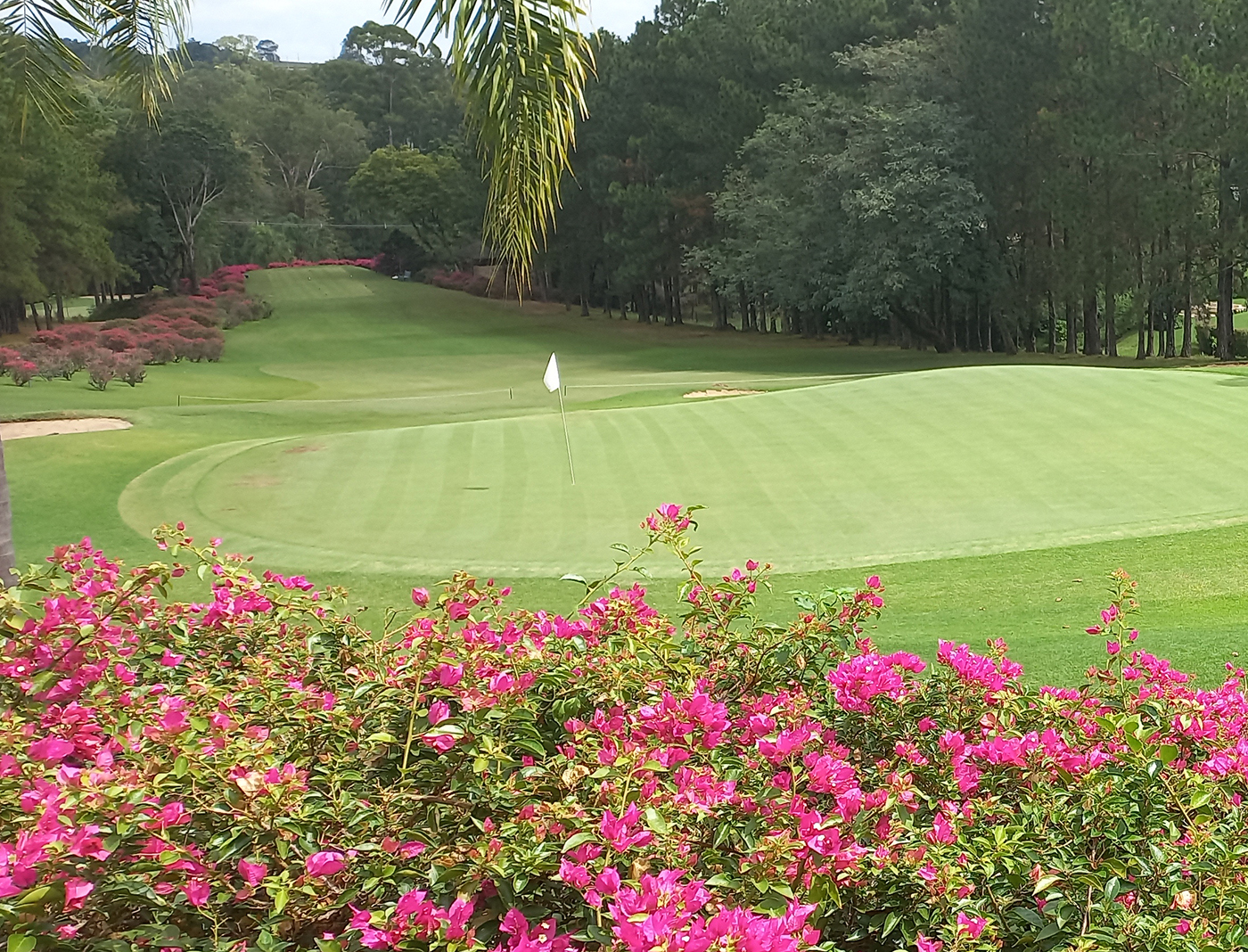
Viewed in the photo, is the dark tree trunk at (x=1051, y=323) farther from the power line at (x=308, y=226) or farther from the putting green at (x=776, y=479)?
the power line at (x=308, y=226)

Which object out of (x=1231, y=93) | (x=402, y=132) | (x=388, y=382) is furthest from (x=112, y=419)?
(x=402, y=132)

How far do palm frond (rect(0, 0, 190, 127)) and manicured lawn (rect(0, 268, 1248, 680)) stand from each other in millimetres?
3207

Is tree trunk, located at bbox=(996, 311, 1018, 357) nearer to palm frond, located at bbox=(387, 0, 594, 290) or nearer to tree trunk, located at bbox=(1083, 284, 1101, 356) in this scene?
tree trunk, located at bbox=(1083, 284, 1101, 356)

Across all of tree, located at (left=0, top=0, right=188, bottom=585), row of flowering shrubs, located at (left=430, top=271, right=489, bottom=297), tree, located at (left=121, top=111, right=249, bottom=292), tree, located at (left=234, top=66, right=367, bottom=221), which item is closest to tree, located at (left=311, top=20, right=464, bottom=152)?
→ tree, located at (left=234, top=66, right=367, bottom=221)

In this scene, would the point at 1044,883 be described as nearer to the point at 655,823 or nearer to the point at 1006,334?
the point at 655,823

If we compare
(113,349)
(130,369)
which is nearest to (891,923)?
(130,369)

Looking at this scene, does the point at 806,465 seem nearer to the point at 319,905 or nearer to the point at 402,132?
the point at 319,905

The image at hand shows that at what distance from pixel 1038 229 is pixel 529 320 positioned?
21716 mm

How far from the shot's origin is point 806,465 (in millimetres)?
9422

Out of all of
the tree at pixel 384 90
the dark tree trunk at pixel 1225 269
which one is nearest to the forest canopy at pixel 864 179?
the dark tree trunk at pixel 1225 269

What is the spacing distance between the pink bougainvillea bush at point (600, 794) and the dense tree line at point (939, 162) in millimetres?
18302

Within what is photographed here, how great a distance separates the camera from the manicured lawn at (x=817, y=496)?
6.48 metres

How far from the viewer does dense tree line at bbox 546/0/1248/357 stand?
24766mm

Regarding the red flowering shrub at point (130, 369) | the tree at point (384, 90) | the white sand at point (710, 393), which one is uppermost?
the tree at point (384, 90)
